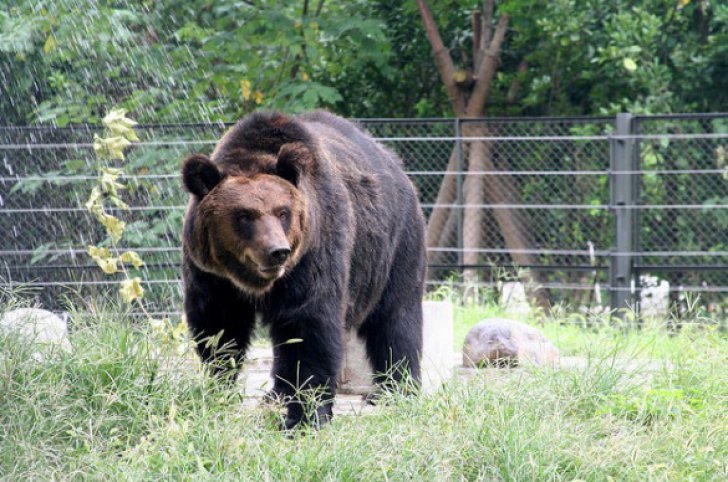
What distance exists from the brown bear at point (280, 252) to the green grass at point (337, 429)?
0.24 meters

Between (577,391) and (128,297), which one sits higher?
(128,297)

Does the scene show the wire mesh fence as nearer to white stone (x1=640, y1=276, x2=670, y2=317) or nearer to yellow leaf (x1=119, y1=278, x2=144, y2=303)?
white stone (x1=640, y1=276, x2=670, y2=317)

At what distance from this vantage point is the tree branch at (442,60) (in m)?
12.0

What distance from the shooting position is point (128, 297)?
550 cm

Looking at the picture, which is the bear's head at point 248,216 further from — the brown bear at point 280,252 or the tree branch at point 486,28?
the tree branch at point 486,28

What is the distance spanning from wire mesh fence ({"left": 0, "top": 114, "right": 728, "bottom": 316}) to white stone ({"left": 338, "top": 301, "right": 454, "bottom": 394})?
8.73 feet

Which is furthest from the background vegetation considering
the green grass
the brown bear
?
the green grass

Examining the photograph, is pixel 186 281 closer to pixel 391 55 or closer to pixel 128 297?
pixel 128 297

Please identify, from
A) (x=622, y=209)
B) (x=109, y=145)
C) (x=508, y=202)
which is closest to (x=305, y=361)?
(x=109, y=145)

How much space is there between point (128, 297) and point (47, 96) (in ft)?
23.7

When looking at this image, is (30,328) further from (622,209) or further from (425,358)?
(622,209)

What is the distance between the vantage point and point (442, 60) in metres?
12.3

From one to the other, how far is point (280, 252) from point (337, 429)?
2.69 feet

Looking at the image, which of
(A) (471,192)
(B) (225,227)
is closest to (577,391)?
(B) (225,227)
